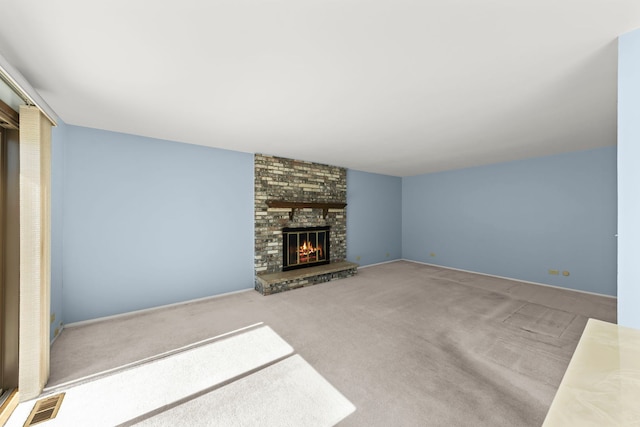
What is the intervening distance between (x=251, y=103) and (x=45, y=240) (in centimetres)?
213

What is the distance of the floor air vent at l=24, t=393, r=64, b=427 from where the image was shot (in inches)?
65.7

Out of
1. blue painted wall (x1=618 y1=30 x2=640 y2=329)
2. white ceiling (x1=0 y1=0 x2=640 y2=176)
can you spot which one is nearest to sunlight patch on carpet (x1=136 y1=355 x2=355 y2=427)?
blue painted wall (x1=618 y1=30 x2=640 y2=329)

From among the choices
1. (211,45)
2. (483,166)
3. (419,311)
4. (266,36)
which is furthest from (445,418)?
(483,166)

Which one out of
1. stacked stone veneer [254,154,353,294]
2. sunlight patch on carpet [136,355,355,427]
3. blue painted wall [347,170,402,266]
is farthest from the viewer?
blue painted wall [347,170,402,266]

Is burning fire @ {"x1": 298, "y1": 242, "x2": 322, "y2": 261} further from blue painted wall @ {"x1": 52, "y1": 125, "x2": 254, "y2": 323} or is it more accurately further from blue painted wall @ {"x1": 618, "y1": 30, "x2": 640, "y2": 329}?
blue painted wall @ {"x1": 618, "y1": 30, "x2": 640, "y2": 329}

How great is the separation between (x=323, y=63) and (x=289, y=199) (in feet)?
11.0

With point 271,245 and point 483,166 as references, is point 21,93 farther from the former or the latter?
point 483,166

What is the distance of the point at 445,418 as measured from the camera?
1.66 metres

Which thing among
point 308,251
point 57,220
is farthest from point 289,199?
point 57,220

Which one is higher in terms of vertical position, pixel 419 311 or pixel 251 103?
pixel 251 103

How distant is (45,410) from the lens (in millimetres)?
1758

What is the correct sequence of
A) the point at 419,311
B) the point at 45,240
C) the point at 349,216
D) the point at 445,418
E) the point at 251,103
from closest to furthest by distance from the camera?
the point at 445,418, the point at 45,240, the point at 251,103, the point at 419,311, the point at 349,216

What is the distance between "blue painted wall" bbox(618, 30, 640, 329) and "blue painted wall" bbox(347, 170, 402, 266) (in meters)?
4.69

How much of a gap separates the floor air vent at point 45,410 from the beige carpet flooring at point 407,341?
0.22 meters
